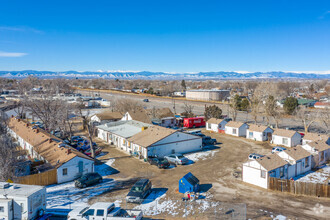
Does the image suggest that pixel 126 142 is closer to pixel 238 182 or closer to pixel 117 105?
pixel 238 182

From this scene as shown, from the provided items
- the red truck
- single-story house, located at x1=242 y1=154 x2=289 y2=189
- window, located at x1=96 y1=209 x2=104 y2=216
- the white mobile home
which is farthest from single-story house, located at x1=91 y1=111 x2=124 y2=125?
window, located at x1=96 y1=209 x2=104 y2=216

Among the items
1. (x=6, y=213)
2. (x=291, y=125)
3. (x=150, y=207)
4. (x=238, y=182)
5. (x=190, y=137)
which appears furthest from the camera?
(x=291, y=125)

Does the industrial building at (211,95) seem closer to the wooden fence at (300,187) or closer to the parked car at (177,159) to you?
the parked car at (177,159)

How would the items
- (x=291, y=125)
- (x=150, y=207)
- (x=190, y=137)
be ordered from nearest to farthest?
(x=150, y=207)
(x=190, y=137)
(x=291, y=125)

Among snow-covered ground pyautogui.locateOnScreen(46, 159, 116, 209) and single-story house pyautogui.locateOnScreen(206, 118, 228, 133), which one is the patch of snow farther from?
single-story house pyautogui.locateOnScreen(206, 118, 228, 133)

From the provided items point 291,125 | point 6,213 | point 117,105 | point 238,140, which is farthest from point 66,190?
point 291,125

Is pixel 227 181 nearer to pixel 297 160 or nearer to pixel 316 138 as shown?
pixel 297 160
